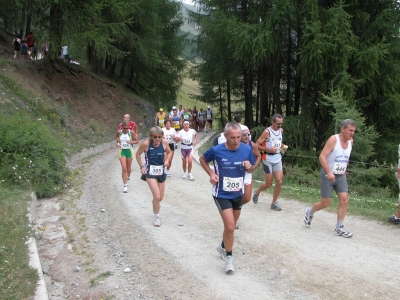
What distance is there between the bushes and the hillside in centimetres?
422

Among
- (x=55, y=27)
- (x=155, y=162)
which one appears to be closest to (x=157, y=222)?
(x=155, y=162)

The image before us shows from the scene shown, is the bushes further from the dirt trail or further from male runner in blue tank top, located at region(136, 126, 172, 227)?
male runner in blue tank top, located at region(136, 126, 172, 227)

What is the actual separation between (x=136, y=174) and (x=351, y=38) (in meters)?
10.9

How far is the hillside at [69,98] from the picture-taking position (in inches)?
747

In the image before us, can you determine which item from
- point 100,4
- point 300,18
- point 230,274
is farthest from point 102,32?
point 230,274

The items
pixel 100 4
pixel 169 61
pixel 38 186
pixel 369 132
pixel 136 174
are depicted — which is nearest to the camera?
pixel 38 186

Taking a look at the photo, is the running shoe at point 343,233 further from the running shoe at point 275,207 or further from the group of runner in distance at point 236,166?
the running shoe at point 275,207

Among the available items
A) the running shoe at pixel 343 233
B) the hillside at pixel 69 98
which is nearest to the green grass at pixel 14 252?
the running shoe at pixel 343 233

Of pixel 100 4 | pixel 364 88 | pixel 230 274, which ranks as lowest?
pixel 230 274

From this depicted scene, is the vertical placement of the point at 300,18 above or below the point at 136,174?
above

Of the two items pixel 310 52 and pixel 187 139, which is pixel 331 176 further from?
pixel 310 52

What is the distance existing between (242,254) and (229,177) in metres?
1.44

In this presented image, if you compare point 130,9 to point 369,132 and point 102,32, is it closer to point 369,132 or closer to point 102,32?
point 102,32

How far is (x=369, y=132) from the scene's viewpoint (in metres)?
15.3
